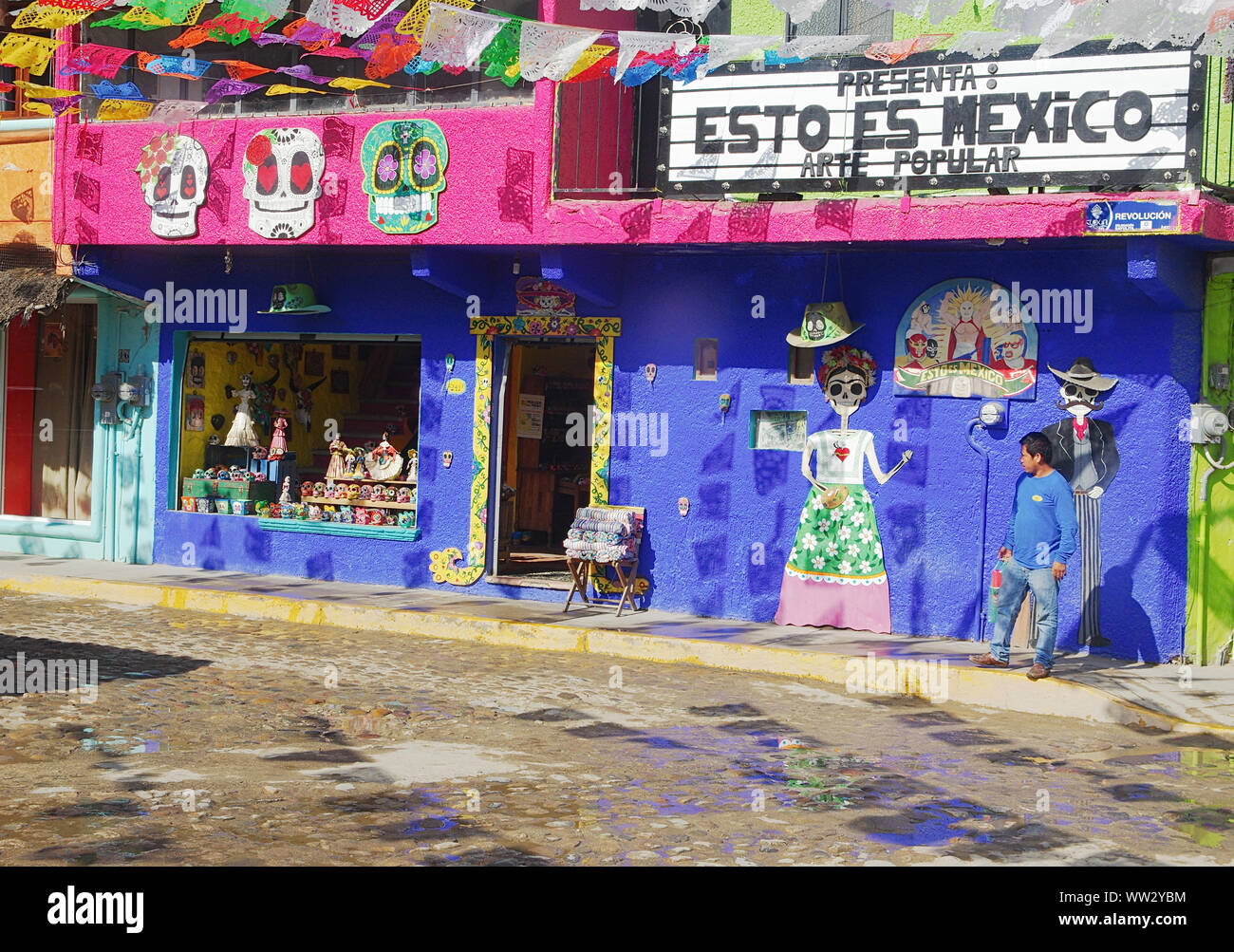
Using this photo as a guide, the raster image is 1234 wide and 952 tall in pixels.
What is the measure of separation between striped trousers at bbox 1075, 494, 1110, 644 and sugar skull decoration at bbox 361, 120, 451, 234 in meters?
6.34

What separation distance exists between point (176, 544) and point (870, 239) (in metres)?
8.50

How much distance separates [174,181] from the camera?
48.9ft

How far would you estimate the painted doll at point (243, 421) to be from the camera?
53.0 feet

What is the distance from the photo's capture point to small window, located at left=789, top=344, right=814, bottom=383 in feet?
42.7

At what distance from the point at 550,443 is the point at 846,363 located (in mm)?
5167

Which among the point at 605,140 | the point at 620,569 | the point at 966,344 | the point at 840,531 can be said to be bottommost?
the point at 620,569

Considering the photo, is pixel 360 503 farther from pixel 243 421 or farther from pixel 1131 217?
pixel 1131 217

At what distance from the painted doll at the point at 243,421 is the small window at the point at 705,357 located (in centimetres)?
556

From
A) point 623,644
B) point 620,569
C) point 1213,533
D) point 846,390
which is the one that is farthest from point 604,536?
point 1213,533

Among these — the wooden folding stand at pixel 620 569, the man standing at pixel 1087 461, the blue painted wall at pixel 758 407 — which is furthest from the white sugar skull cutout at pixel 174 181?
the man standing at pixel 1087 461

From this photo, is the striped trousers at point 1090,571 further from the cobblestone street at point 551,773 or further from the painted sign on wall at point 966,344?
the cobblestone street at point 551,773

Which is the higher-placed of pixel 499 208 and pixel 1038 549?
pixel 499 208

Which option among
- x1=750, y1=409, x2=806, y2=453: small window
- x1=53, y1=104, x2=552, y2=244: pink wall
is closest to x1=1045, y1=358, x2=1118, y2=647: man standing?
x1=750, y1=409, x2=806, y2=453: small window

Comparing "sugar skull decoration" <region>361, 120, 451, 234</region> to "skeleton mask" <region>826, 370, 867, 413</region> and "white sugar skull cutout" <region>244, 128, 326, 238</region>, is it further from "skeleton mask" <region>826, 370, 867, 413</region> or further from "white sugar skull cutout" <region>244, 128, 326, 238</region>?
"skeleton mask" <region>826, 370, 867, 413</region>
